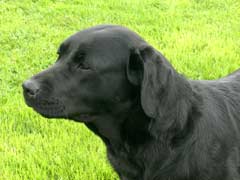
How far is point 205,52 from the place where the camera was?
226 inches

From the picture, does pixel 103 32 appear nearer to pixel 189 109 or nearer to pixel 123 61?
pixel 123 61

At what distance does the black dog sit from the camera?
106 inches

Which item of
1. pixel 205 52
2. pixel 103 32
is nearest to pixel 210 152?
pixel 103 32

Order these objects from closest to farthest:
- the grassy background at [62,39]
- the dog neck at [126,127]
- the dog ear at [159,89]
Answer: the dog ear at [159,89]
the dog neck at [126,127]
the grassy background at [62,39]

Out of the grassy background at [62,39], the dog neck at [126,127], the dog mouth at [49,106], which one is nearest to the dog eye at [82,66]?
the dog mouth at [49,106]

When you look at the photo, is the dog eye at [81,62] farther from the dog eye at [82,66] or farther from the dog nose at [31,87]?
the dog nose at [31,87]

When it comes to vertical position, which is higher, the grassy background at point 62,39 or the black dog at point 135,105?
the black dog at point 135,105

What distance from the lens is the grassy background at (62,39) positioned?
3660 mm

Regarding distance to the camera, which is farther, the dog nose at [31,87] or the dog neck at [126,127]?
the dog neck at [126,127]

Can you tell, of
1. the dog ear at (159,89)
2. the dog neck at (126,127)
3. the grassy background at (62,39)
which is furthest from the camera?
the grassy background at (62,39)

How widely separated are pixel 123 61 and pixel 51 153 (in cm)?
136

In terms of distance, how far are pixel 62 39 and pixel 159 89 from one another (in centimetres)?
385

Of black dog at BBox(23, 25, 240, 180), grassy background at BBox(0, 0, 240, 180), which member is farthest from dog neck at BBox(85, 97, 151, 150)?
grassy background at BBox(0, 0, 240, 180)

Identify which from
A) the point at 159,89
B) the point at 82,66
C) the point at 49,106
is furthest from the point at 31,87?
the point at 159,89
